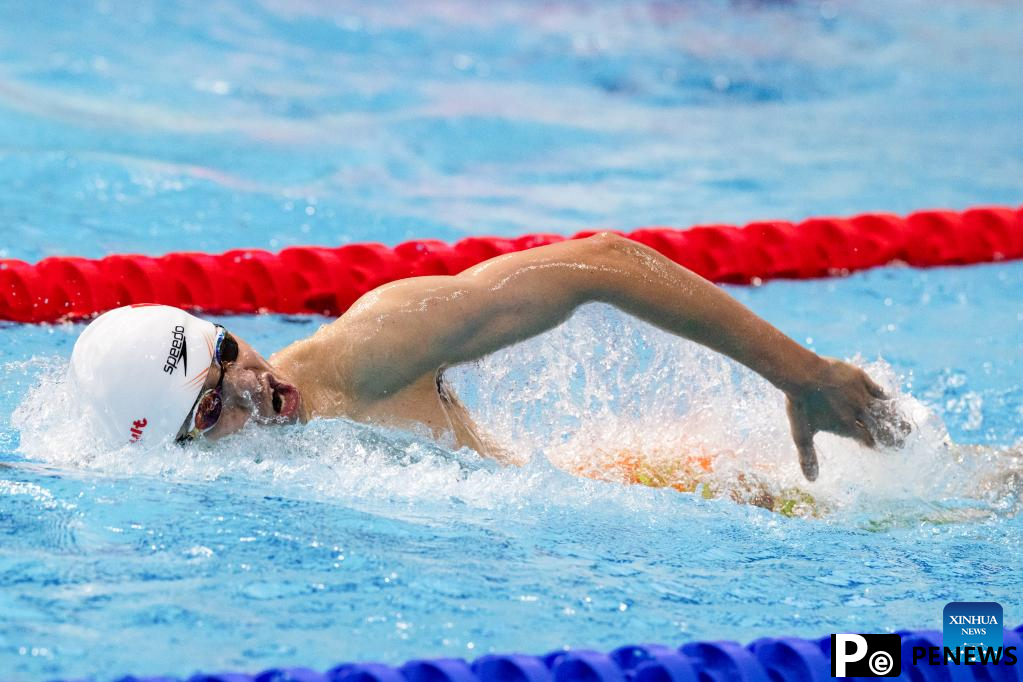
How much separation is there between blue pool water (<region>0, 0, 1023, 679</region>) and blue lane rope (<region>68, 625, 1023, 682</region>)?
79mm

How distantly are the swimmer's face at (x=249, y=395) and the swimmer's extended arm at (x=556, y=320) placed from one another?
5.9 inches

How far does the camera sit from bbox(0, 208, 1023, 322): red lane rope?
432cm

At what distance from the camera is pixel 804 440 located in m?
2.88

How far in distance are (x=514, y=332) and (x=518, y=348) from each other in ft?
1.29

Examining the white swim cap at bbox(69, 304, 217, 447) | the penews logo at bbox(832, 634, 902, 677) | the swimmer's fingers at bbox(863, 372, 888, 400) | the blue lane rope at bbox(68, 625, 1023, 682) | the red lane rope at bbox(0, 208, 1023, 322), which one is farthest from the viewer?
the red lane rope at bbox(0, 208, 1023, 322)

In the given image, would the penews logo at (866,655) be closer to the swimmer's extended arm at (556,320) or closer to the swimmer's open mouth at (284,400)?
the swimmer's extended arm at (556,320)

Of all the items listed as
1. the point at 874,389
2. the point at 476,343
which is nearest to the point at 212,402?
the point at 476,343

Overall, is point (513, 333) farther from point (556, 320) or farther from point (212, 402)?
point (212, 402)

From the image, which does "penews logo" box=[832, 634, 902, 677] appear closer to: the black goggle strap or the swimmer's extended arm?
the swimmer's extended arm

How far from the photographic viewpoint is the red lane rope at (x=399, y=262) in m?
4.32

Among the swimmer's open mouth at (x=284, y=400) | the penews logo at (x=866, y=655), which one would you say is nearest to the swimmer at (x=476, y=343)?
the swimmer's open mouth at (x=284, y=400)

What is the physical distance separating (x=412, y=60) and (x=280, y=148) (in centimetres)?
187

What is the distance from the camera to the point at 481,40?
861 cm

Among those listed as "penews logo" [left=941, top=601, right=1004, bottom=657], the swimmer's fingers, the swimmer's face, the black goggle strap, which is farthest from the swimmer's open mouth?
"penews logo" [left=941, top=601, right=1004, bottom=657]
